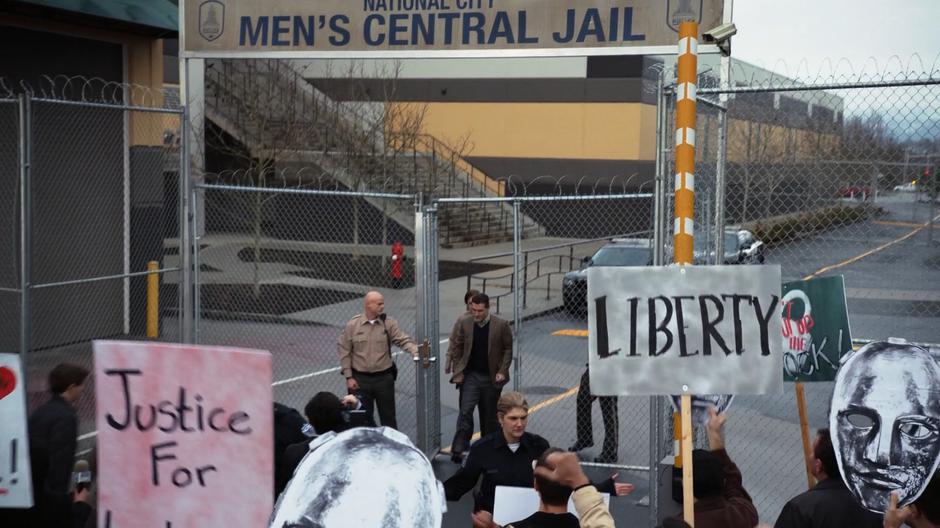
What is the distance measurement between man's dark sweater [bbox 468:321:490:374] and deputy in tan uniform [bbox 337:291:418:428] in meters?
0.64

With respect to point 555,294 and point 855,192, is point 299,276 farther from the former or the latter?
point 855,192

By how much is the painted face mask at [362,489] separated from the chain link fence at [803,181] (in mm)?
3247

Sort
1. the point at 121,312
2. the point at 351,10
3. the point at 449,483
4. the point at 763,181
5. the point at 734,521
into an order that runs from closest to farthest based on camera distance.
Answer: the point at 734,521, the point at 449,483, the point at 763,181, the point at 351,10, the point at 121,312

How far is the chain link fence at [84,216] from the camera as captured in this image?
42.8 ft

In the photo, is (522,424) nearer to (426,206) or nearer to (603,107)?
(426,206)

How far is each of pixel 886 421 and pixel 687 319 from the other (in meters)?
1.28

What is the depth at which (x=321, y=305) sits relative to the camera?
66.4 feet

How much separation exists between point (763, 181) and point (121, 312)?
928 cm

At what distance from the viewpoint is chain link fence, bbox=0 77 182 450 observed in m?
13.1

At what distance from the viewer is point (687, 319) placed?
15.9 feet

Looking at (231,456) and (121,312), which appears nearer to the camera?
(231,456)

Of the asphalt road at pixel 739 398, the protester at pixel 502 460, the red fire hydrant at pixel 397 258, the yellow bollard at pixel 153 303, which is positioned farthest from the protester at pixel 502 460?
the red fire hydrant at pixel 397 258

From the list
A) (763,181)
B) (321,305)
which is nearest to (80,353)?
(321,305)

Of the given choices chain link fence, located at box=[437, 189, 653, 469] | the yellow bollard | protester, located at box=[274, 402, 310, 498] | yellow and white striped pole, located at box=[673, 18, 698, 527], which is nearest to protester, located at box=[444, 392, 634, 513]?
protester, located at box=[274, 402, 310, 498]
